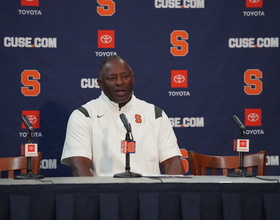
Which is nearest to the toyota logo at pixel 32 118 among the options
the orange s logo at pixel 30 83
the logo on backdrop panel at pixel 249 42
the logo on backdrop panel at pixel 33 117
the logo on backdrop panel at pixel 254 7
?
the logo on backdrop panel at pixel 33 117

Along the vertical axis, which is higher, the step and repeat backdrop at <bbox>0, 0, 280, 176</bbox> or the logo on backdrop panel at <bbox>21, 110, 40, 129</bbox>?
the step and repeat backdrop at <bbox>0, 0, 280, 176</bbox>

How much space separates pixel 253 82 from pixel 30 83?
2.03 meters

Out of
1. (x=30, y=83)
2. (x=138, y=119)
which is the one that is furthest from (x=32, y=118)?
(x=138, y=119)

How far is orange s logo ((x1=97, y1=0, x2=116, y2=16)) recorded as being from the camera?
4.37 metres

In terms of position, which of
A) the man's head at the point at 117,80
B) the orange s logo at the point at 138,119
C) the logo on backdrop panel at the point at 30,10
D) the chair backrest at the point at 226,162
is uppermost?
the logo on backdrop panel at the point at 30,10

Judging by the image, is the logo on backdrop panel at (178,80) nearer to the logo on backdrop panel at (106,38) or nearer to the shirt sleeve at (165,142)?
the logo on backdrop panel at (106,38)

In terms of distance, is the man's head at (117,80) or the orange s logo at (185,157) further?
the orange s logo at (185,157)

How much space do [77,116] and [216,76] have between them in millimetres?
1592

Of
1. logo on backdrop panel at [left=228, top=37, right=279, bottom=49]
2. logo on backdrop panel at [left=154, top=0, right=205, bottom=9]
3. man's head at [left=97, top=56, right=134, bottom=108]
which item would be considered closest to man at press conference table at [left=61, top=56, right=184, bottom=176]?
man's head at [left=97, top=56, right=134, bottom=108]

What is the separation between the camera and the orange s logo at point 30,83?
4301mm

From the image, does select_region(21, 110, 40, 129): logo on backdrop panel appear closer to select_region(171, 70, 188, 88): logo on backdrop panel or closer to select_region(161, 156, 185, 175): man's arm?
select_region(171, 70, 188, 88): logo on backdrop panel

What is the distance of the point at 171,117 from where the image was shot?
4.41 m

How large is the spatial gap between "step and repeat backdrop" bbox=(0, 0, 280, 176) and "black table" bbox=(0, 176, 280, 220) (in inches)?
80.9

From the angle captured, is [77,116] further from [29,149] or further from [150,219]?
[150,219]
